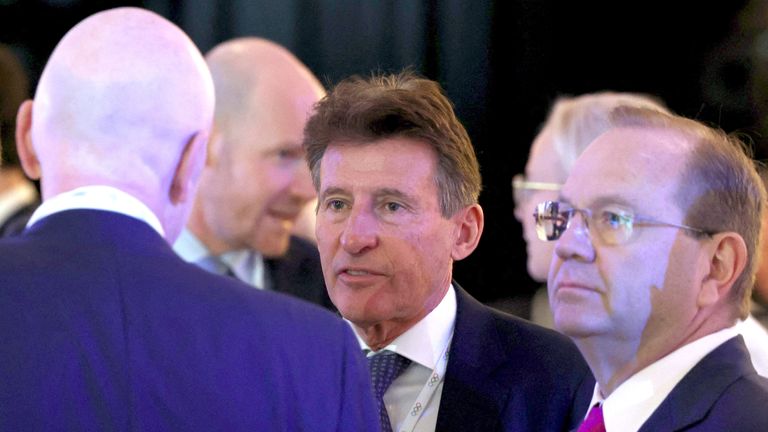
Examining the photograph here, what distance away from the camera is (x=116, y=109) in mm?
2254

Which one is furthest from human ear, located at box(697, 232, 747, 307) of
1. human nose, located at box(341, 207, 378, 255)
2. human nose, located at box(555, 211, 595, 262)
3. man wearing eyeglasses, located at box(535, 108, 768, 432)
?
human nose, located at box(341, 207, 378, 255)

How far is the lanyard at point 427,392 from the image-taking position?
2786 millimetres

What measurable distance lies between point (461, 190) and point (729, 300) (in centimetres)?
65

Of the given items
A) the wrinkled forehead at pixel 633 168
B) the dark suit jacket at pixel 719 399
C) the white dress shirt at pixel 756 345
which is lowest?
the white dress shirt at pixel 756 345

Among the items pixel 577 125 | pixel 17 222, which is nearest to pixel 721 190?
pixel 577 125

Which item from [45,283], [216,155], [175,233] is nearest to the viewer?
[45,283]

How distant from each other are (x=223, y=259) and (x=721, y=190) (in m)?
2.24

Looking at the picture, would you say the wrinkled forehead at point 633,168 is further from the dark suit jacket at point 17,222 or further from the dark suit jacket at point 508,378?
the dark suit jacket at point 17,222

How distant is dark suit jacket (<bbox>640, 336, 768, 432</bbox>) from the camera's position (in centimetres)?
233

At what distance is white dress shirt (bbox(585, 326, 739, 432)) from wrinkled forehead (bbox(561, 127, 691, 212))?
0.94 ft

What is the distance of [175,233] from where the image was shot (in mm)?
2332

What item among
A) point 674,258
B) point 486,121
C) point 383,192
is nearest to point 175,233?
point 383,192

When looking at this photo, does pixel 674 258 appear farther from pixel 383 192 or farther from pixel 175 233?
pixel 175 233

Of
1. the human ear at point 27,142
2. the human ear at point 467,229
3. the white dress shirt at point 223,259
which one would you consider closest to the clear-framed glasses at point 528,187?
the white dress shirt at point 223,259
